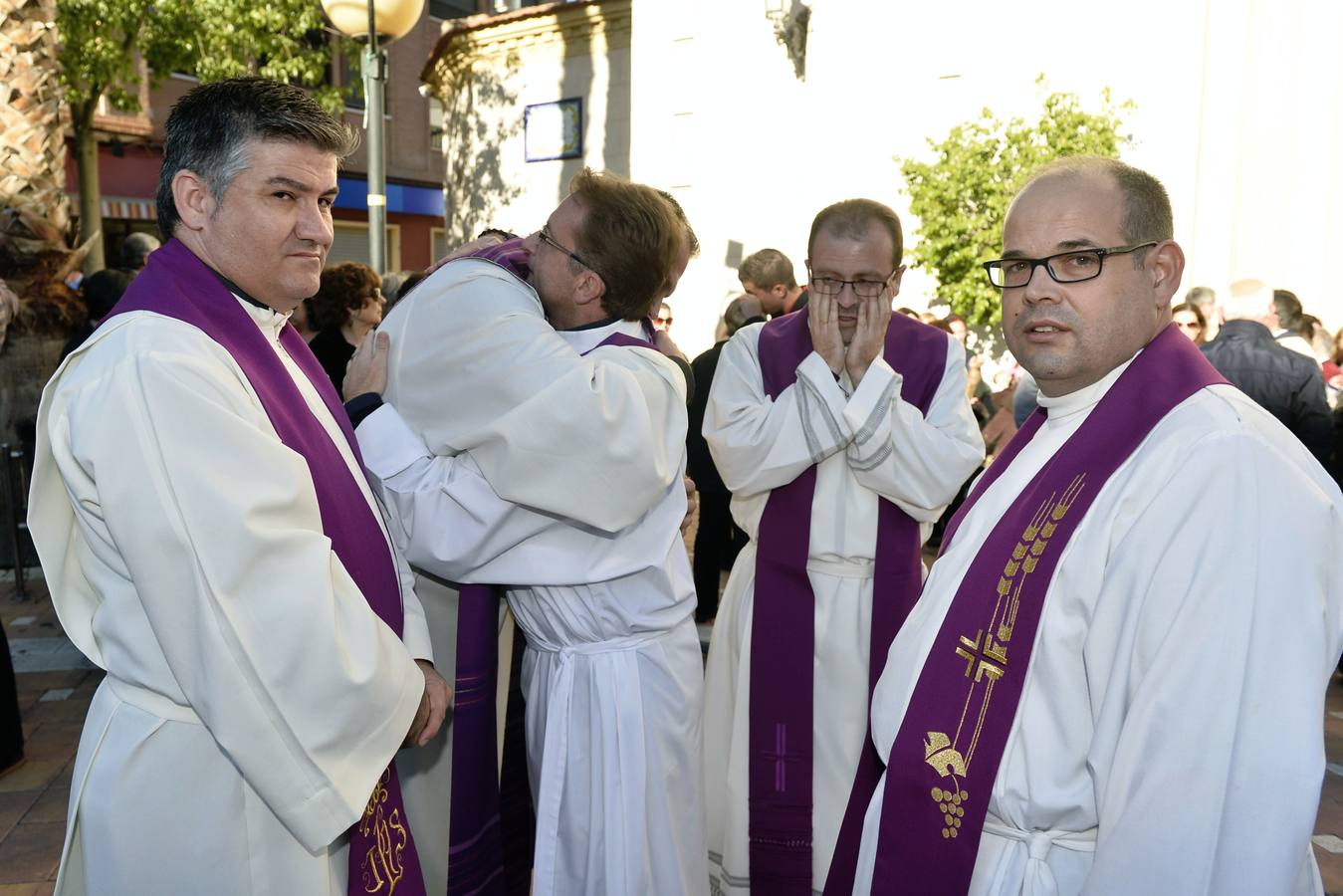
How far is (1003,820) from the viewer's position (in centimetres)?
182

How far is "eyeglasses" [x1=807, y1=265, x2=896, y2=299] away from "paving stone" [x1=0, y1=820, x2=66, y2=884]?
118 inches

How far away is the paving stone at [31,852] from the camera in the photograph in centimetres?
347

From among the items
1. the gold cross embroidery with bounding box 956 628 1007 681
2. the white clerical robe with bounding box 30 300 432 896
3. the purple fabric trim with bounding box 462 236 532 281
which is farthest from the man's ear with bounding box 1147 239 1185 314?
the white clerical robe with bounding box 30 300 432 896

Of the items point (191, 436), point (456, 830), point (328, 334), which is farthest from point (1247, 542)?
point (328, 334)

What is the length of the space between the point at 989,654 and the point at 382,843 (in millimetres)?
1225

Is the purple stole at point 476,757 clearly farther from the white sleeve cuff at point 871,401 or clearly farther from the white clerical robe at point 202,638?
the white sleeve cuff at point 871,401

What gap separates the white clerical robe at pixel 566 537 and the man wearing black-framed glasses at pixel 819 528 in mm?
561

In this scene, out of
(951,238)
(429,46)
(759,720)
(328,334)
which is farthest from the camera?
(429,46)

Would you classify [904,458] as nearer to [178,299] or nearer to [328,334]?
[178,299]

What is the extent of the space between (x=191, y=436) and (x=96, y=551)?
1.02 ft

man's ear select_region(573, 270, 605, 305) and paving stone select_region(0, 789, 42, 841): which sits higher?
man's ear select_region(573, 270, 605, 305)

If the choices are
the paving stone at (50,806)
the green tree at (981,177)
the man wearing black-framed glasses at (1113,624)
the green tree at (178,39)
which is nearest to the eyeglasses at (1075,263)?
the man wearing black-framed glasses at (1113,624)

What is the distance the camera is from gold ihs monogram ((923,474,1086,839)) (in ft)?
5.89

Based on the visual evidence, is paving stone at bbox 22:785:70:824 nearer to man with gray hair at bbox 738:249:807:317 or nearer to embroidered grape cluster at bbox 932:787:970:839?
embroidered grape cluster at bbox 932:787:970:839
